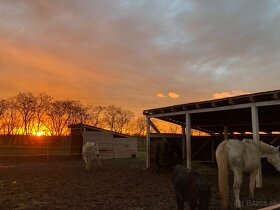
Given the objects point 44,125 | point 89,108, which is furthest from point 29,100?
point 89,108

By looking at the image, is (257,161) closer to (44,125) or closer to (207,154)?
(207,154)

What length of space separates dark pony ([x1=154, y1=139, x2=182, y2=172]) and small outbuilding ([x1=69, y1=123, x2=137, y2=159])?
36.0ft

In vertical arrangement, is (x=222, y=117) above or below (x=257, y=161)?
above

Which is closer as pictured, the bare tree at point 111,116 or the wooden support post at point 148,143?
the wooden support post at point 148,143

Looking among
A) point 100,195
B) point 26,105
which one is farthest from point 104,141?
point 26,105

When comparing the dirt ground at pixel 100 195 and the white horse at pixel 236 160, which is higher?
the white horse at pixel 236 160

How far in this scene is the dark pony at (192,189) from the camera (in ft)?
15.1

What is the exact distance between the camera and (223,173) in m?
6.88

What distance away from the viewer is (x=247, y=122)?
16469 millimetres

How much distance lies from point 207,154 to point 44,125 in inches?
2107

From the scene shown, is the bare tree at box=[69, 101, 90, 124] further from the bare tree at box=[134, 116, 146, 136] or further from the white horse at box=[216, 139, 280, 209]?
the white horse at box=[216, 139, 280, 209]

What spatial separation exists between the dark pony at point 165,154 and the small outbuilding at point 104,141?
11.0 m

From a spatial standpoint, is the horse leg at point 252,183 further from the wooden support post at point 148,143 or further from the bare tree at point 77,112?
the bare tree at point 77,112

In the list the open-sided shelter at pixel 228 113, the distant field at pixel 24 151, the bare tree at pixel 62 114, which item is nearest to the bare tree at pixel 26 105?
the bare tree at pixel 62 114
